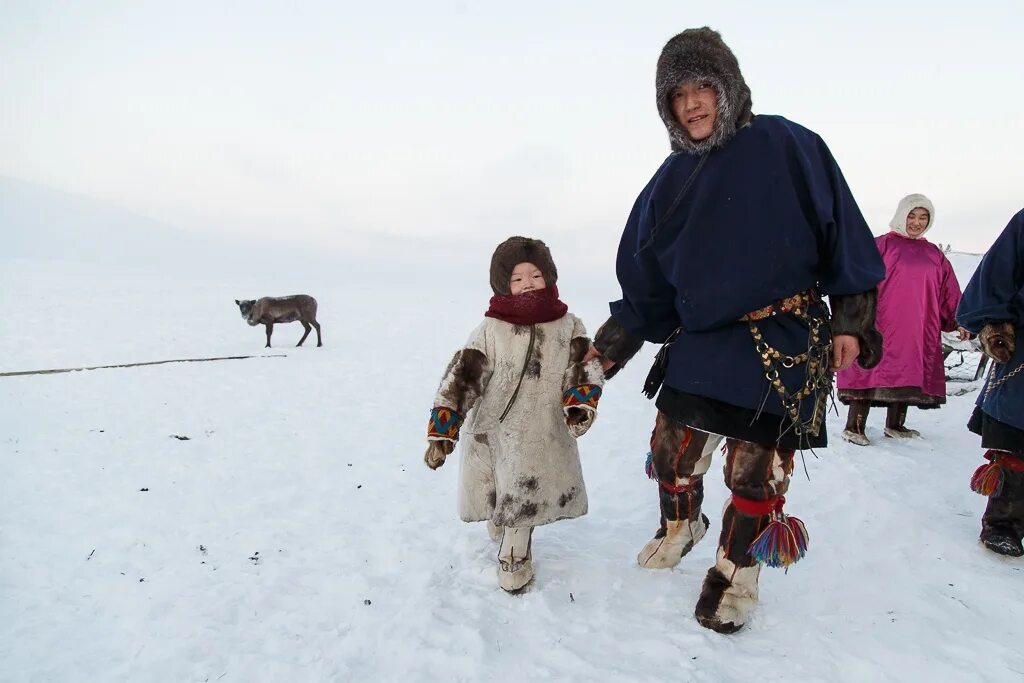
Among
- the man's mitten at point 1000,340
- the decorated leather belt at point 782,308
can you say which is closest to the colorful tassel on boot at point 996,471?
the man's mitten at point 1000,340

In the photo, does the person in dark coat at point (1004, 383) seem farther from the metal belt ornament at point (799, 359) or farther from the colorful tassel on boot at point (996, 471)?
the metal belt ornament at point (799, 359)

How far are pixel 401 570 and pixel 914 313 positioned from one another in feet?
14.3

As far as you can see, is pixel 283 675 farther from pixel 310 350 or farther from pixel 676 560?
pixel 310 350

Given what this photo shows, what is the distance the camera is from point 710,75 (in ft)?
6.15

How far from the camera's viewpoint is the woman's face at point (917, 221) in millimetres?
4348

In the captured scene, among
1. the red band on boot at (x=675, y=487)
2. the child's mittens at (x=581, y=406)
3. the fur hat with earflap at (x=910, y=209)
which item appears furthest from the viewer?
the fur hat with earflap at (x=910, y=209)

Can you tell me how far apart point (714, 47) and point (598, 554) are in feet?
7.52

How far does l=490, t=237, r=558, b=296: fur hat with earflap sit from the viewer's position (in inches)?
96.6

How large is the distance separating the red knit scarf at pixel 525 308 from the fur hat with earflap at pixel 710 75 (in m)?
0.86

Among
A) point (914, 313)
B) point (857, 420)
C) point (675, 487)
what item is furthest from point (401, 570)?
point (914, 313)

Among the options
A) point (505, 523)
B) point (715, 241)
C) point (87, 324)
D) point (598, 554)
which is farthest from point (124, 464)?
point (87, 324)

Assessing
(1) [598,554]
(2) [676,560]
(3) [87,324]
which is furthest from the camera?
(3) [87,324]

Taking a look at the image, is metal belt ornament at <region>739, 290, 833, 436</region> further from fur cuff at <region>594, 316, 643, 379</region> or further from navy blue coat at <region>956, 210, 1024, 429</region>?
navy blue coat at <region>956, 210, 1024, 429</region>

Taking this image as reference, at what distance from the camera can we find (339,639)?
2137 millimetres
